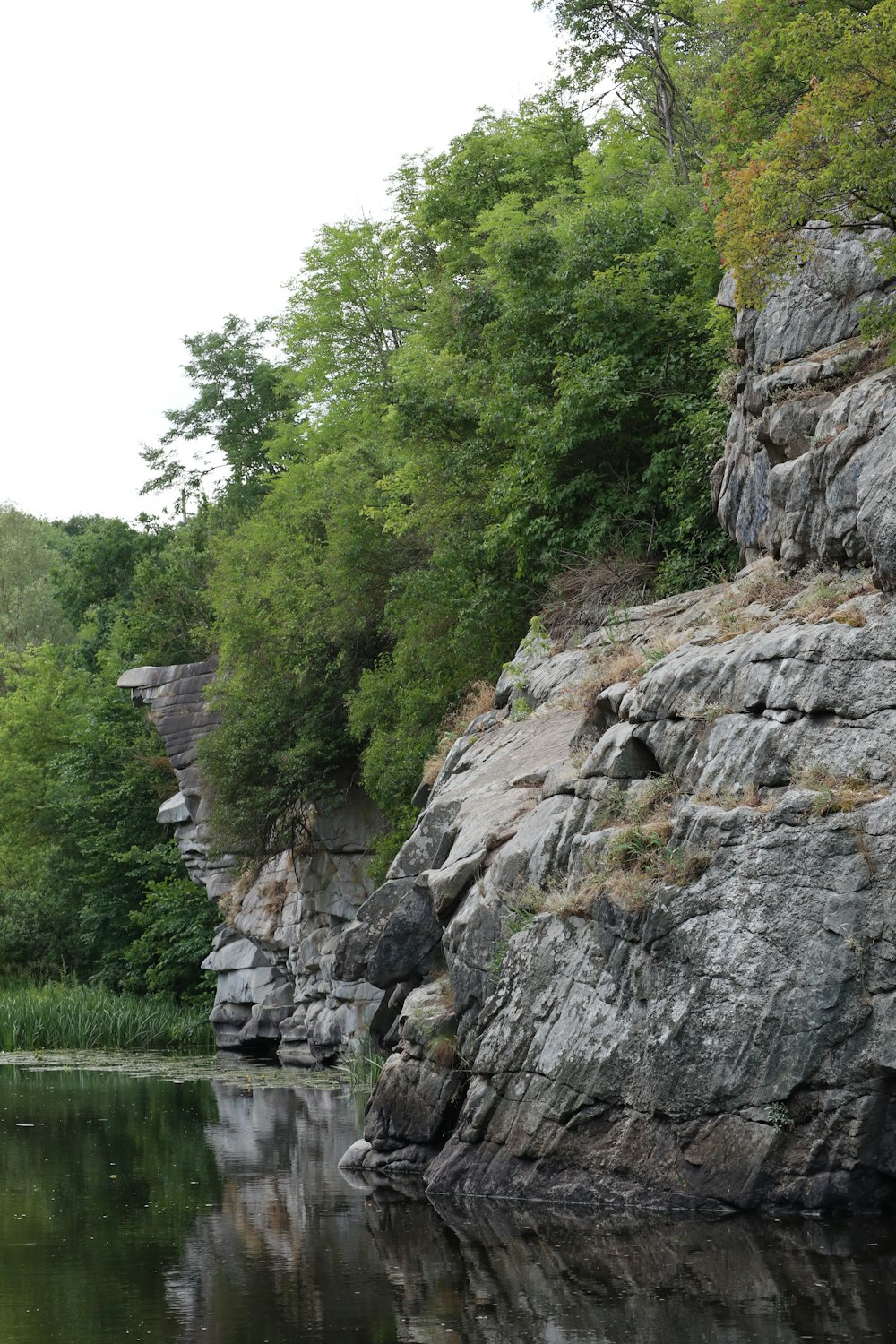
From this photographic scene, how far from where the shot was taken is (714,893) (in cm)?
1225

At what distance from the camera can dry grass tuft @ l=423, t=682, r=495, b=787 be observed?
22.0m

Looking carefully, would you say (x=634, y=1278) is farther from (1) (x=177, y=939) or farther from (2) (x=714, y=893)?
(1) (x=177, y=939)

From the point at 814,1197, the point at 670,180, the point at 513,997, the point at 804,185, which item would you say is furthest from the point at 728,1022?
the point at 670,180

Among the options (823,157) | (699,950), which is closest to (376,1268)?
(699,950)

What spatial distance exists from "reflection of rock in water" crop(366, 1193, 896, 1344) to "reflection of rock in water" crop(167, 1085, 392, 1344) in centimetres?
39

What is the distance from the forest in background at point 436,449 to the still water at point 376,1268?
378 inches

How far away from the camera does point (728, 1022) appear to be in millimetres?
11742

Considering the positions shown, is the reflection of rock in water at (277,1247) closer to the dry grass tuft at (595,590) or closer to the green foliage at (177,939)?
the dry grass tuft at (595,590)

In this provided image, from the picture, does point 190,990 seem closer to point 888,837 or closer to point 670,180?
point 670,180

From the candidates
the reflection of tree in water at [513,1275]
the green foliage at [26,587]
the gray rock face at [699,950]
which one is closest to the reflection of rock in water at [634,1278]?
the reflection of tree in water at [513,1275]

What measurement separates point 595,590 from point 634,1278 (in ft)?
42.1

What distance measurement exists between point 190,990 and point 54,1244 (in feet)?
94.0

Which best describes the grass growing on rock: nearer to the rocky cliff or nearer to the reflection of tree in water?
the rocky cliff

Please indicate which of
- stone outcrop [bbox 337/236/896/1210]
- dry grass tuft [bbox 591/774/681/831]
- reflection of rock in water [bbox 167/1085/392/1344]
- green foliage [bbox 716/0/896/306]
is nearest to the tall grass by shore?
reflection of rock in water [bbox 167/1085/392/1344]
